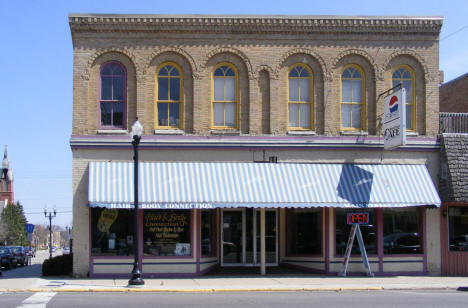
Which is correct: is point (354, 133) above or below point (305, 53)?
below

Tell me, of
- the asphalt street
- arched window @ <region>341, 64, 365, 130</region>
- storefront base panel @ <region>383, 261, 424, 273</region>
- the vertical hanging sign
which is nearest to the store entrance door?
storefront base panel @ <region>383, 261, 424, 273</region>

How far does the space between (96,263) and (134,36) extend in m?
7.68

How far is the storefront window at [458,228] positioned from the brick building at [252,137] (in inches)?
24.9

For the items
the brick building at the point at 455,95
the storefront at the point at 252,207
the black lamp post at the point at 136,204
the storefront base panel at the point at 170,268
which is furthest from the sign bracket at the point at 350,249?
the brick building at the point at 455,95

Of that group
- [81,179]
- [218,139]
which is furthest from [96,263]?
[218,139]

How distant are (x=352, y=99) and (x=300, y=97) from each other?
1.88m

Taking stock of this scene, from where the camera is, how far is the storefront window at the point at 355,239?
20.4m

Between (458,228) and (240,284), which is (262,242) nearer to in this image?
(240,284)

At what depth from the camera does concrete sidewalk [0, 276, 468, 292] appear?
16.5 m

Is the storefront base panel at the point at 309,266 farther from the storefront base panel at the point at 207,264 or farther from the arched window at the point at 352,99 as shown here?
the arched window at the point at 352,99

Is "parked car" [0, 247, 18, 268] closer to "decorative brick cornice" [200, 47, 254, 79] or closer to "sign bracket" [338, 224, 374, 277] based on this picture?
"decorative brick cornice" [200, 47, 254, 79]

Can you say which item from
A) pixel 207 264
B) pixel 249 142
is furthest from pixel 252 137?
pixel 207 264

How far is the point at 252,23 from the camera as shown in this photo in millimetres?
20656

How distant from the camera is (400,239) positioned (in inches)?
819
